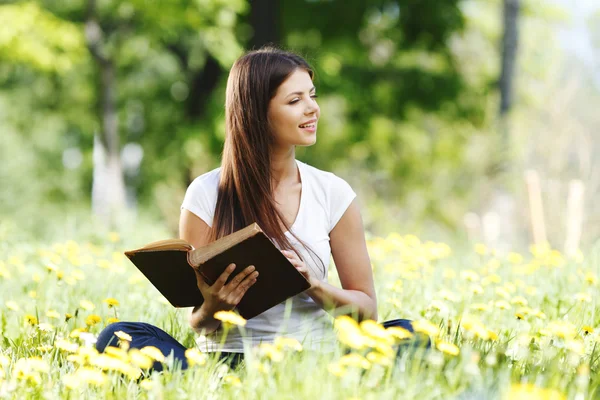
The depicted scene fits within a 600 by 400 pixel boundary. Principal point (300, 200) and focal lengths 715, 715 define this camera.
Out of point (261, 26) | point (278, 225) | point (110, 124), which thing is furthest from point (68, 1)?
point (278, 225)

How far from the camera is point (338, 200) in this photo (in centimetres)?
262

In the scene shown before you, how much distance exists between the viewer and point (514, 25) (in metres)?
9.38

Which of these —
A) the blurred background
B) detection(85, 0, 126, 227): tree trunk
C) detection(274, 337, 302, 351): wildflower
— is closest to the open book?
detection(274, 337, 302, 351): wildflower

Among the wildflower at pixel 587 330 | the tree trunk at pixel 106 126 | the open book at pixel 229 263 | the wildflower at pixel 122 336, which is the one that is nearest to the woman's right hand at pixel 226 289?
the open book at pixel 229 263

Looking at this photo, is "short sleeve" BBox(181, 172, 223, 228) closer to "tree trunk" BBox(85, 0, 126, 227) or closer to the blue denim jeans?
the blue denim jeans

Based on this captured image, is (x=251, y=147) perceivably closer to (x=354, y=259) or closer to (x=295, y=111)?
Result: (x=295, y=111)

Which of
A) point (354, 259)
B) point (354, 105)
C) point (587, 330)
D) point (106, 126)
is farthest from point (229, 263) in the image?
point (106, 126)

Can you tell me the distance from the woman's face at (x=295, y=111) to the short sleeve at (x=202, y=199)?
1.08 ft

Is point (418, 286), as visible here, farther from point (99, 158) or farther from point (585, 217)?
point (99, 158)

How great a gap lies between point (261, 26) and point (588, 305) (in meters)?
6.67

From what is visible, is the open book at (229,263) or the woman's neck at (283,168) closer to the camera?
the open book at (229,263)

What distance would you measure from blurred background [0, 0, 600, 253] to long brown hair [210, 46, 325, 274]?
163 inches

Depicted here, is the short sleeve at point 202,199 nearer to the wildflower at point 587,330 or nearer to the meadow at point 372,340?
the meadow at point 372,340

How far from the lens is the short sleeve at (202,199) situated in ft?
8.38
